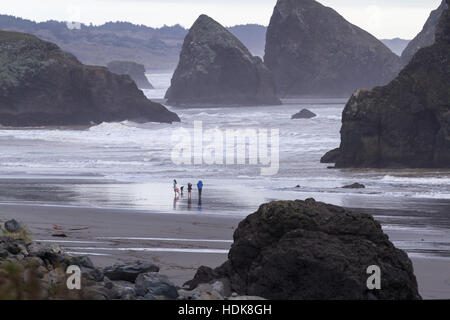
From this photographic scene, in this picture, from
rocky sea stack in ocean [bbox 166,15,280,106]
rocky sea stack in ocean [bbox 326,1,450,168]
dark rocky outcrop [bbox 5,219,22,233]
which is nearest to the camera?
dark rocky outcrop [bbox 5,219,22,233]

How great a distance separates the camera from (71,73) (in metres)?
80.8

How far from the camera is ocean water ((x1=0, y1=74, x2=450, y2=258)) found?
78.1 feet

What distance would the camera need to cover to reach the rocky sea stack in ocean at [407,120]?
3647cm

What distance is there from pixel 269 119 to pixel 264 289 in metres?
71.3

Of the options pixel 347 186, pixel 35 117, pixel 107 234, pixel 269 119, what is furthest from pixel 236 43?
pixel 107 234

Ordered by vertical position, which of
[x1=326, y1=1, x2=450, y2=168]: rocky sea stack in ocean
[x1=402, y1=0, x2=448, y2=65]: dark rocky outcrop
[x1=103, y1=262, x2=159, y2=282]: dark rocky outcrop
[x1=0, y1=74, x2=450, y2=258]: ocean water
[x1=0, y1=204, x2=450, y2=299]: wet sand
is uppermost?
[x1=402, y1=0, x2=448, y2=65]: dark rocky outcrop

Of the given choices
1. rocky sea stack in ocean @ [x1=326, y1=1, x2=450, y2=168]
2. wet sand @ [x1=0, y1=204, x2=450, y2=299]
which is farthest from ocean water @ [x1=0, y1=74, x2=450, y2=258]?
rocky sea stack in ocean @ [x1=326, y1=1, x2=450, y2=168]

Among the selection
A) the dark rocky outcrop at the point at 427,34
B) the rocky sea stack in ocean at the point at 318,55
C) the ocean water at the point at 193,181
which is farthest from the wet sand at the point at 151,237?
the dark rocky outcrop at the point at 427,34

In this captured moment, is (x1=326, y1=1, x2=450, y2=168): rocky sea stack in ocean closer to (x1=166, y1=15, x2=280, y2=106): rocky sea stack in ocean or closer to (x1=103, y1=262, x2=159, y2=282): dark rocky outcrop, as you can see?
(x1=103, y1=262, x2=159, y2=282): dark rocky outcrop

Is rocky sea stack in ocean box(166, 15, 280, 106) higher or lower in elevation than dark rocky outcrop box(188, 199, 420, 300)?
higher

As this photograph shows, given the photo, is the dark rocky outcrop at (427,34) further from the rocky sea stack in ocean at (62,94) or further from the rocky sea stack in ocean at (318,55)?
the rocky sea stack in ocean at (62,94)

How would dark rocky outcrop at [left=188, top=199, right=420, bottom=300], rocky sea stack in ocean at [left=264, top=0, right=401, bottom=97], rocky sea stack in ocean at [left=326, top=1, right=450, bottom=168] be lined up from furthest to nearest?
rocky sea stack in ocean at [left=264, top=0, right=401, bottom=97], rocky sea stack in ocean at [left=326, top=1, right=450, bottom=168], dark rocky outcrop at [left=188, top=199, right=420, bottom=300]

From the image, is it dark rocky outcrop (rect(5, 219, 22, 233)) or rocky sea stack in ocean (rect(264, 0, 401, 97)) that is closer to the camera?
dark rocky outcrop (rect(5, 219, 22, 233))

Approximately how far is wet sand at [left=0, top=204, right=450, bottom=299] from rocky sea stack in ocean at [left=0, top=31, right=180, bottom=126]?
54362 millimetres
